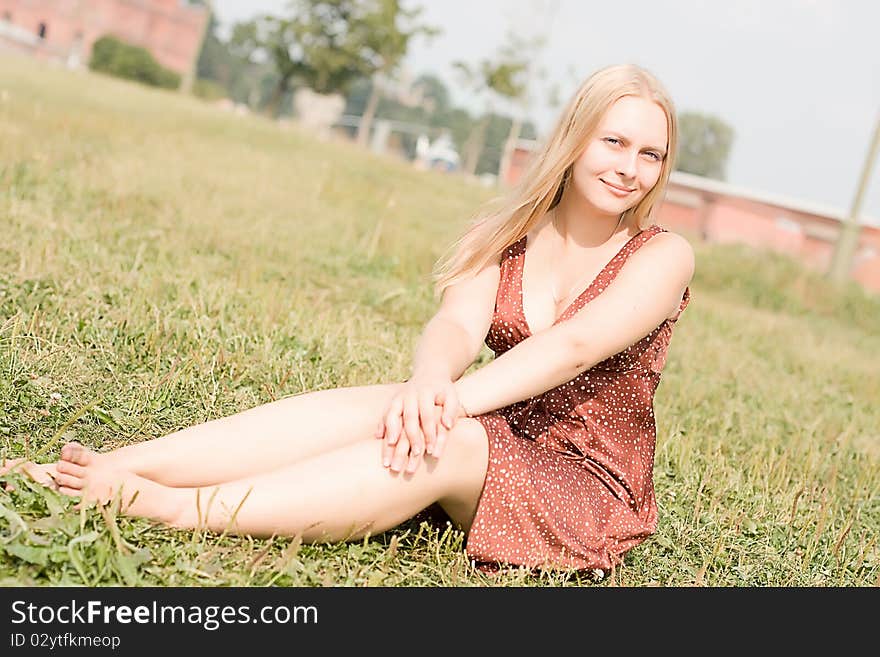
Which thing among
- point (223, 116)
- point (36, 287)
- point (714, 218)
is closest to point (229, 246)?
point (36, 287)

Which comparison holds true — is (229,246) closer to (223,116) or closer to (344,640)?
(344,640)

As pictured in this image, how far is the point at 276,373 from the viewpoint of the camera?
359 cm

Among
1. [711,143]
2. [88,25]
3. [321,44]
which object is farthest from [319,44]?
[711,143]

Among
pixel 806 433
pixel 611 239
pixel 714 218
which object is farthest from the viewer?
pixel 714 218

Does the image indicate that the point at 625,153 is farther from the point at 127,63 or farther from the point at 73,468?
the point at 127,63

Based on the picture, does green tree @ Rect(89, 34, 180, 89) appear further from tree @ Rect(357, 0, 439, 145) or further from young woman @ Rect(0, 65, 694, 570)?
young woman @ Rect(0, 65, 694, 570)

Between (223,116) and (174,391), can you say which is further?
(223,116)

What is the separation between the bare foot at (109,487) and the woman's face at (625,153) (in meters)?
1.34

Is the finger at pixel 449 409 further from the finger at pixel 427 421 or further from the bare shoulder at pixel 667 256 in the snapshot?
the bare shoulder at pixel 667 256

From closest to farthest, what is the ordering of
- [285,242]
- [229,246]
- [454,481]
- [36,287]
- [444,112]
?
[454,481] < [36,287] < [229,246] < [285,242] < [444,112]

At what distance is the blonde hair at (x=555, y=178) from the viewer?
107 inches

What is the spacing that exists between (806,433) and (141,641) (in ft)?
11.8

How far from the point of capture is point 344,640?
195cm

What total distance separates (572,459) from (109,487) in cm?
113
